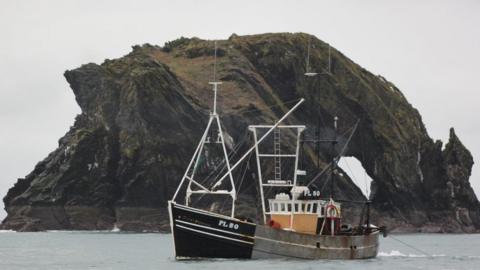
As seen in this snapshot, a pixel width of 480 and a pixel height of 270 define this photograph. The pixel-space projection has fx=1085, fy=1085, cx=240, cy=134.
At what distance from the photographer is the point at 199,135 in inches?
6535

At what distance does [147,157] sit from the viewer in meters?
163

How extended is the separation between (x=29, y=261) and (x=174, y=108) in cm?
8394

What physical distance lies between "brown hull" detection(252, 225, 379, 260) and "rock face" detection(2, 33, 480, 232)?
69.2 m

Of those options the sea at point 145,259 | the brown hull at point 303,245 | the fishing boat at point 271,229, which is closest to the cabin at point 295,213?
the fishing boat at point 271,229

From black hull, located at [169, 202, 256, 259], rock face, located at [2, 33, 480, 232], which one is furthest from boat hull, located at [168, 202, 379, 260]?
rock face, located at [2, 33, 480, 232]

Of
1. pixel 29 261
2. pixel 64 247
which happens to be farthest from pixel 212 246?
pixel 64 247

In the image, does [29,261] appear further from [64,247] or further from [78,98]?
[78,98]

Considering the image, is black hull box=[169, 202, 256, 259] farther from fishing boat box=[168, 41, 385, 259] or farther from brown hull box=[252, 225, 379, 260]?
brown hull box=[252, 225, 379, 260]

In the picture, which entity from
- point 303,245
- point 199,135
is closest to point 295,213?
point 303,245

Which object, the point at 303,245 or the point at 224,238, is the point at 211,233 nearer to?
the point at 224,238

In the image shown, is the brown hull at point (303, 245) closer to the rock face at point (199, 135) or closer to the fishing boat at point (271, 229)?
the fishing boat at point (271, 229)

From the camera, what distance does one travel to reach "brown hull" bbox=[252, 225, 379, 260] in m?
71.8

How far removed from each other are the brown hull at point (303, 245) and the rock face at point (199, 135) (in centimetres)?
6920

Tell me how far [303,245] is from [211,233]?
22.3ft
